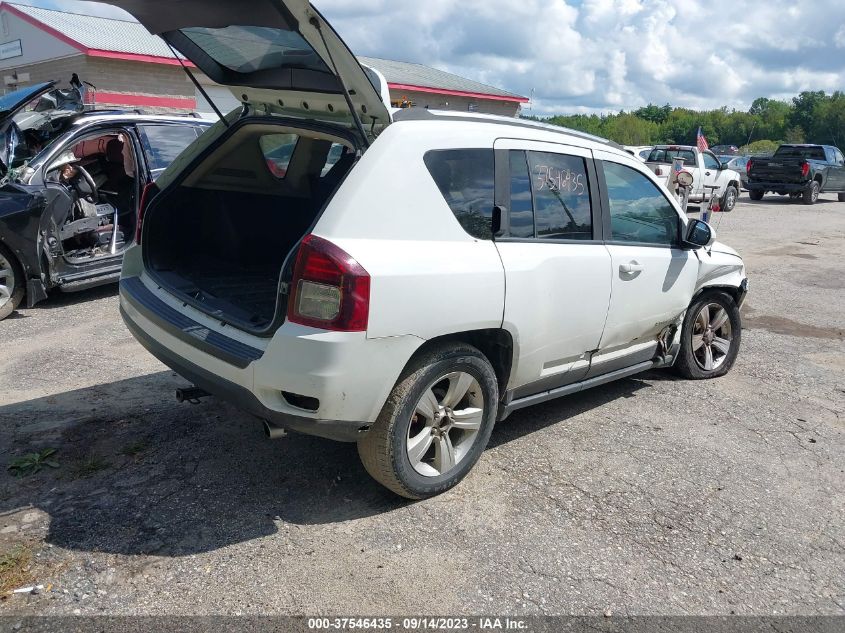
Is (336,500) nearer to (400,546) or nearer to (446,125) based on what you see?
(400,546)

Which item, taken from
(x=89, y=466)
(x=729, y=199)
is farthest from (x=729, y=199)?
(x=89, y=466)

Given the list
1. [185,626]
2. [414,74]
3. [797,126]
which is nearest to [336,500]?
[185,626]

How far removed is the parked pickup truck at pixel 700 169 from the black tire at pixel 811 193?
146 inches

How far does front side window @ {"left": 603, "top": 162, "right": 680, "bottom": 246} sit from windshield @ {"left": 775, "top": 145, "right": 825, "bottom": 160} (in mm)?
20783

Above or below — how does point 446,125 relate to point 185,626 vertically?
above

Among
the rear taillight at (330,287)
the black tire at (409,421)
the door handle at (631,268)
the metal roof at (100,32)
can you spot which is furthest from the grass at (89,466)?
the metal roof at (100,32)

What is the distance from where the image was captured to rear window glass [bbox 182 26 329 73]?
3.29m

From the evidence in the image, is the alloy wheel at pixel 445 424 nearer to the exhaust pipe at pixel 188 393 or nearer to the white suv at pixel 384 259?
the white suv at pixel 384 259

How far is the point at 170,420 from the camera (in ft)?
14.5

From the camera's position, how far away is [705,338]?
5.56 m

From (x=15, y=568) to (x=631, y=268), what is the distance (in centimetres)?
352

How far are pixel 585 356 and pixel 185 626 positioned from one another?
8.61 feet

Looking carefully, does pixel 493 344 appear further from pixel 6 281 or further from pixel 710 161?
pixel 710 161

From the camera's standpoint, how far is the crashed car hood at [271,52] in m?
2.98
